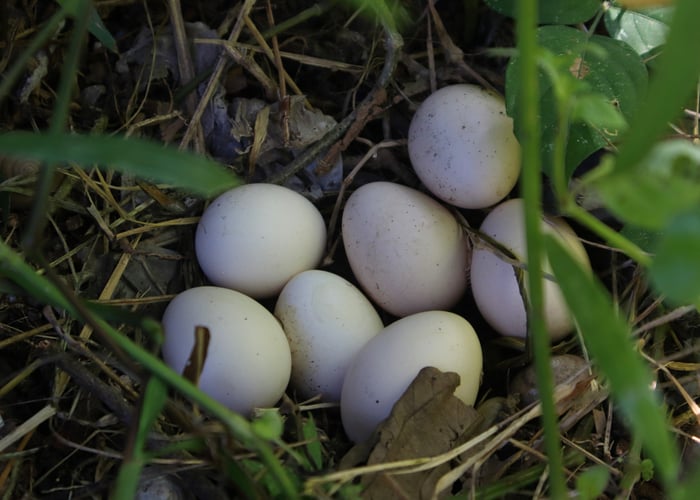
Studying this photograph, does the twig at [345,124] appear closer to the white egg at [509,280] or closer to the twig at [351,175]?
the twig at [351,175]

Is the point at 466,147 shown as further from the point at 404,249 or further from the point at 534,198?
the point at 534,198

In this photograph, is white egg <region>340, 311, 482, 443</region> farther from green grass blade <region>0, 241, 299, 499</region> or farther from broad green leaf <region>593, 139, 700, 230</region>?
broad green leaf <region>593, 139, 700, 230</region>

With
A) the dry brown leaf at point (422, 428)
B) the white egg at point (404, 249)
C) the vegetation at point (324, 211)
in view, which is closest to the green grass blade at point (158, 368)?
the vegetation at point (324, 211)

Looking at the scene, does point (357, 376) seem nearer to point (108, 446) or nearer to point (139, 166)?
point (108, 446)

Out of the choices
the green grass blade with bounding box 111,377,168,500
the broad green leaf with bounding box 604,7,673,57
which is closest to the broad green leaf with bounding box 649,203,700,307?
the green grass blade with bounding box 111,377,168,500

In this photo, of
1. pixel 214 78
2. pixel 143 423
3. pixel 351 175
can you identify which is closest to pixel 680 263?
pixel 143 423

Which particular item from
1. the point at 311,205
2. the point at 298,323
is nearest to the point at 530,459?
the point at 298,323
